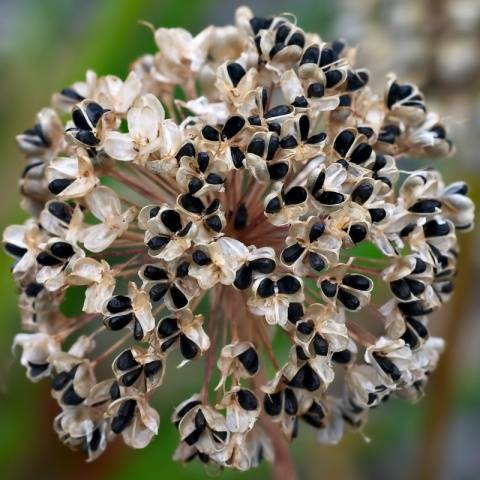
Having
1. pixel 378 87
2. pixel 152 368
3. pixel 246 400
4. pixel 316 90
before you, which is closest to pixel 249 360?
pixel 246 400

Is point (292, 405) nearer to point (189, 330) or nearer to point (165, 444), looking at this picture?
point (189, 330)

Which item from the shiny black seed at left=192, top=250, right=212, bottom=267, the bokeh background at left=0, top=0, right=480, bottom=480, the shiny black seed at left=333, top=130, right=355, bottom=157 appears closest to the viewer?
the shiny black seed at left=192, top=250, right=212, bottom=267

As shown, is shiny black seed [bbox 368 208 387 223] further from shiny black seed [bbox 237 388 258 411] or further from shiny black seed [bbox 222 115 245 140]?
shiny black seed [bbox 237 388 258 411]

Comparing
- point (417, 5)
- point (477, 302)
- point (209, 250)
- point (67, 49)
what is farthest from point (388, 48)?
point (477, 302)

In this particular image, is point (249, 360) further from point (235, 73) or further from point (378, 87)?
point (378, 87)

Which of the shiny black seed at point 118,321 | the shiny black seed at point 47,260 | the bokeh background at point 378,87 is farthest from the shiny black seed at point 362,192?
the bokeh background at point 378,87

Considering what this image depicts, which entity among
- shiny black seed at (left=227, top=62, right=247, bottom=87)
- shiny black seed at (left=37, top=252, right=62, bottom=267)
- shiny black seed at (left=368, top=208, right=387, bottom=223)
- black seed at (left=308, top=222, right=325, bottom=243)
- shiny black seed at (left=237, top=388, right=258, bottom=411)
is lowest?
shiny black seed at (left=237, top=388, right=258, bottom=411)

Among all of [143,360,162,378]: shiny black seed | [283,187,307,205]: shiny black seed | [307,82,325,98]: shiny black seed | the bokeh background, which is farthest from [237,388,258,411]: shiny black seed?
the bokeh background
